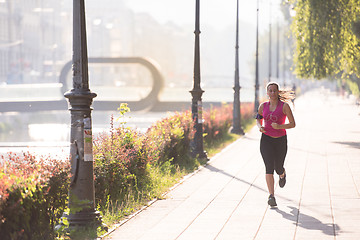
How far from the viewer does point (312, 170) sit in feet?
50.7

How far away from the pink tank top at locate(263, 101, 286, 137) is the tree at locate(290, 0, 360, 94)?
43.3 feet

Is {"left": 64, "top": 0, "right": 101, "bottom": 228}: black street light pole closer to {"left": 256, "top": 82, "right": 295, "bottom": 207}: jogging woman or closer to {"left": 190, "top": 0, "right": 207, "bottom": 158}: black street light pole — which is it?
{"left": 256, "top": 82, "right": 295, "bottom": 207}: jogging woman

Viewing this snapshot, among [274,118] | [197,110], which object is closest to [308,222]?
[274,118]

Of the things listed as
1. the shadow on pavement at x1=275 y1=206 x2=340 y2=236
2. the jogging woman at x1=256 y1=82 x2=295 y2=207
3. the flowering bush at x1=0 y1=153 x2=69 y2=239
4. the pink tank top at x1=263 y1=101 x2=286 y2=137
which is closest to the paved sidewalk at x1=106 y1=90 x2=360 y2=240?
the shadow on pavement at x1=275 y1=206 x2=340 y2=236

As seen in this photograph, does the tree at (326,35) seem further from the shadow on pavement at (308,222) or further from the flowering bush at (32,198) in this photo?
the flowering bush at (32,198)

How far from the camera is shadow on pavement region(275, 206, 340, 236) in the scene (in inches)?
343

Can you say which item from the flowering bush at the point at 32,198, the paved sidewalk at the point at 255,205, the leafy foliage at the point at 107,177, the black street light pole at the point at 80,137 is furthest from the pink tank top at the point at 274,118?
the flowering bush at the point at 32,198

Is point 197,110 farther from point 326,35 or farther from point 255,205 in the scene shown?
point 255,205

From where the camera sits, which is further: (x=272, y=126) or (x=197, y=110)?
(x=197, y=110)

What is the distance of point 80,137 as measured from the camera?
870cm

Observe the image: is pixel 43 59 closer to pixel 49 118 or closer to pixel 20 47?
pixel 20 47

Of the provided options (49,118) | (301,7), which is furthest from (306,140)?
(49,118)

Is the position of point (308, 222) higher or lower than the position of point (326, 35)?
lower

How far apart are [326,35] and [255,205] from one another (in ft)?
44.8
